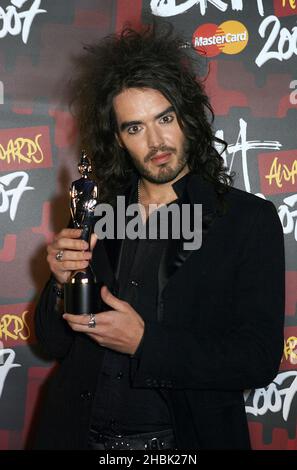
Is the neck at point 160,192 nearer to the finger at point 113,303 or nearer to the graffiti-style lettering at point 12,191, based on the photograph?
Answer: the finger at point 113,303

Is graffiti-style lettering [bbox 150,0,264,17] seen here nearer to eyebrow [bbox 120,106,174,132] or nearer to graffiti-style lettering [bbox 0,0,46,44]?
graffiti-style lettering [bbox 0,0,46,44]

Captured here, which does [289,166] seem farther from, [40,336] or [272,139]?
[40,336]

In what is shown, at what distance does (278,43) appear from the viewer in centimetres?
252

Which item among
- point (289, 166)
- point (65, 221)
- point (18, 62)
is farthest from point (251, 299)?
point (18, 62)

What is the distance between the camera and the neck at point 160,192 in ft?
6.52

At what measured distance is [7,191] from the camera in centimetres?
261

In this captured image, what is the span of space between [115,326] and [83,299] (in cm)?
13

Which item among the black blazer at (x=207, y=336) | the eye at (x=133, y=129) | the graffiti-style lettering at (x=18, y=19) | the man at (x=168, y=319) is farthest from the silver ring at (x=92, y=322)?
the graffiti-style lettering at (x=18, y=19)

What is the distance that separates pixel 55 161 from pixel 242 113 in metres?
0.76

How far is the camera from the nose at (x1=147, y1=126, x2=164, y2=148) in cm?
192

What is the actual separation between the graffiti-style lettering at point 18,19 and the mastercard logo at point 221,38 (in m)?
0.64

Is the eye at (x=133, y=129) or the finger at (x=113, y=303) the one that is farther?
the eye at (x=133, y=129)

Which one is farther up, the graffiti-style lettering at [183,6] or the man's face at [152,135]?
the graffiti-style lettering at [183,6]

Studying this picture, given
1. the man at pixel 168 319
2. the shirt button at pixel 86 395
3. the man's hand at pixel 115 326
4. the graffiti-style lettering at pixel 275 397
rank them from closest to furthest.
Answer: the man's hand at pixel 115 326 < the man at pixel 168 319 < the shirt button at pixel 86 395 < the graffiti-style lettering at pixel 275 397
